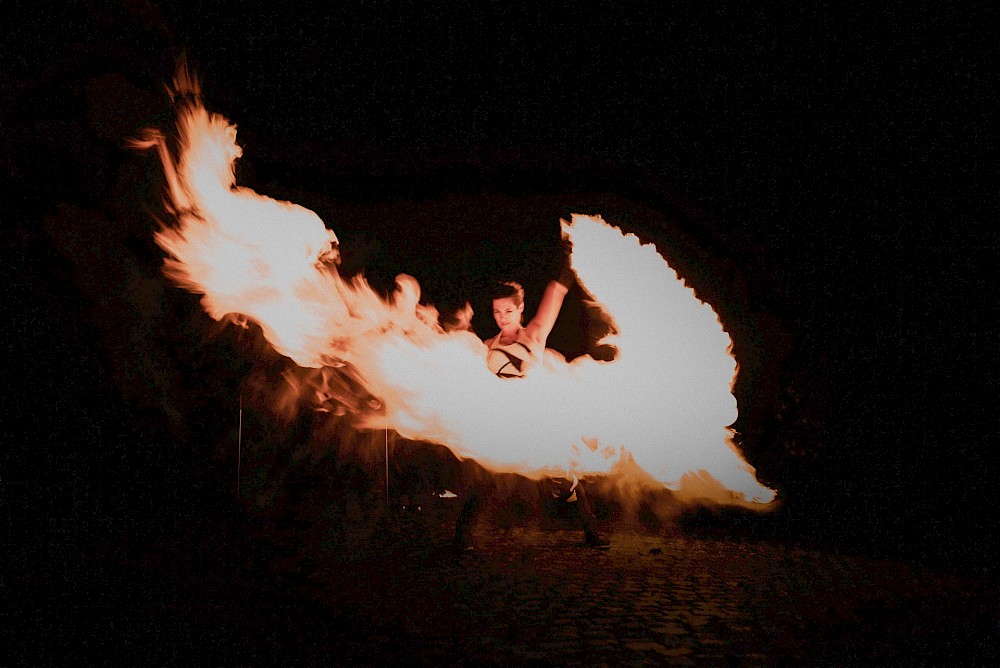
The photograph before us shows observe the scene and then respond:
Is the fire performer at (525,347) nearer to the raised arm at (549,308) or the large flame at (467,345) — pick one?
the raised arm at (549,308)

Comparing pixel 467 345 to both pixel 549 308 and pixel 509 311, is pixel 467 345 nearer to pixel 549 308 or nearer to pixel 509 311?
pixel 509 311

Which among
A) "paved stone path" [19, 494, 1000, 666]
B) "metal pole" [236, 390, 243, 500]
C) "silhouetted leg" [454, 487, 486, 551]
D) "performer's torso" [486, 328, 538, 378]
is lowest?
"paved stone path" [19, 494, 1000, 666]

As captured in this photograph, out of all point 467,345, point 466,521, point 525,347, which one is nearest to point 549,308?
point 525,347

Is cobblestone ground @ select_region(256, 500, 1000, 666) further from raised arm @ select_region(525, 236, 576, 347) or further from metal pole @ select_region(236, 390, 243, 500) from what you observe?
metal pole @ select_region(236, 390, 243, 500)

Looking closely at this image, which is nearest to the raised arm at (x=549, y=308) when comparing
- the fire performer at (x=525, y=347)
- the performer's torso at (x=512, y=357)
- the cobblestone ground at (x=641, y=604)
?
the fire performer at (x=525, y=347)

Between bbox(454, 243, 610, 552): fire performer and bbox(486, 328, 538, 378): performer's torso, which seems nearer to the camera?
bbox(454, 243, 610, 552): fire performer

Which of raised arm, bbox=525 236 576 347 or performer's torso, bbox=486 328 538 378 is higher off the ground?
raised arm, bbox=525 236 576 347

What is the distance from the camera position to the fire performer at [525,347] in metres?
6.64

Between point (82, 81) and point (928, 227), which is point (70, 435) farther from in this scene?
point (928, 227)

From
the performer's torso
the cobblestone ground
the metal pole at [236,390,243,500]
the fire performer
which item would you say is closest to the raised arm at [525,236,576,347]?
the fire performer

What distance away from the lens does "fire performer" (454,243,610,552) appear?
664cm

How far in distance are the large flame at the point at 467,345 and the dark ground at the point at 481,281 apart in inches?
27.5

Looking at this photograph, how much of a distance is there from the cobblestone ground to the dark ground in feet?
0.33

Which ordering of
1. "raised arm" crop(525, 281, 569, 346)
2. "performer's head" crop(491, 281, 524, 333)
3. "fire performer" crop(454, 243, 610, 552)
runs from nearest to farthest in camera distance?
"fire performer" crop(454, 243, 610, 552) → "performer's head" crop(491, 281, 524, 333) → "raised arm" crop(525, 281, 569, 346)
